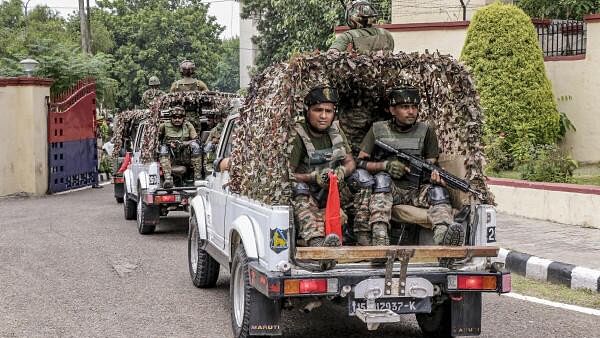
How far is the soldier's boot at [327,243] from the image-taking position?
6.07 m

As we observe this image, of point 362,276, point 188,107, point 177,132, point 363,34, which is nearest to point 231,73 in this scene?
point 188,107

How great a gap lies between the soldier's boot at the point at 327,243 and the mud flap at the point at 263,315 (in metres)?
0.51

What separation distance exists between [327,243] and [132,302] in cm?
312

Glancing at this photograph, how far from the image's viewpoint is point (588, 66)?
1622 cm

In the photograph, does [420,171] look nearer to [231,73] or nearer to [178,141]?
[178,141]

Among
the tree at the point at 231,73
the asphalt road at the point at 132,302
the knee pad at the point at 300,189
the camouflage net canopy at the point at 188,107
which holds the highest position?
the tree at the point at 231,73

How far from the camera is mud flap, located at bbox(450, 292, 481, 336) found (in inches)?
258

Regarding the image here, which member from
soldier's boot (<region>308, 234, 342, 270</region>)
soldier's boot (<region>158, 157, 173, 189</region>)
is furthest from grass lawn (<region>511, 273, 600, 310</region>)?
soldier's boot (<region>158, 157, 173, 189</region>)

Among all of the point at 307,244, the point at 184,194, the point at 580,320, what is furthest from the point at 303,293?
the point at 184,194

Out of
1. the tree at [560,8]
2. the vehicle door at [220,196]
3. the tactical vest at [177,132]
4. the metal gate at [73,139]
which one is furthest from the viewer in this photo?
the metal gate at [73,139]

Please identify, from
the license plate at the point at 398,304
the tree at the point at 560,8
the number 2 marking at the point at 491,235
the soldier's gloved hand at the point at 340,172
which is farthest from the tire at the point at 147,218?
the tree at the point at 560,8

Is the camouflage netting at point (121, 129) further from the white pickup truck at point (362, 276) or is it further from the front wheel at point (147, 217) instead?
the white pickup truck at point (362, 276)

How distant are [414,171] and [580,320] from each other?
6.64 ft

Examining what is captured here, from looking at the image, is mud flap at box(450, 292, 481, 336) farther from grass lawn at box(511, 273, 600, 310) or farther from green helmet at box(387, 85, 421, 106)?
grass lawn at box(511, 273, 600, 310)
